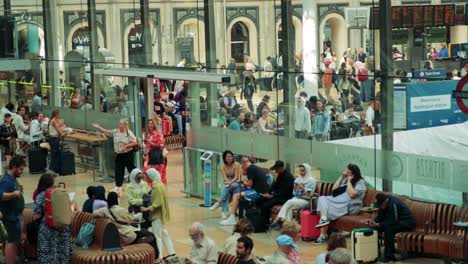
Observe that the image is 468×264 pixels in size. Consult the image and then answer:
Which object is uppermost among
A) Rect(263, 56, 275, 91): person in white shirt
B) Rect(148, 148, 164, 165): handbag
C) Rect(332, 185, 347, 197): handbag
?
Rect(263, 56, 275, 91): person in white shirt

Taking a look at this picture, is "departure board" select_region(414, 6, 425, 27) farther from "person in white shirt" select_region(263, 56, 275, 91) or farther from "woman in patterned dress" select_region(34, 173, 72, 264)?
"woman in patterned dress" select_region(34, 173, 72, 264)

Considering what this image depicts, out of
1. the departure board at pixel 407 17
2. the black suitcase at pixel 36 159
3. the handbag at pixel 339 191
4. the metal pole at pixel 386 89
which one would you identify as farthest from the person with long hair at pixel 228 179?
the black suitcase at pixel 36 159

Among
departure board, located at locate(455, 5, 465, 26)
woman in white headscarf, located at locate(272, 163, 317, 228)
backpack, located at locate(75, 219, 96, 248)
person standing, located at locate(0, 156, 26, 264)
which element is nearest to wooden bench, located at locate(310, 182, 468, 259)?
woman in white headscarf, located at locate(272, 163, 317, 228)

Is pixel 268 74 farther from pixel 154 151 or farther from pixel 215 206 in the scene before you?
pixel 154 151

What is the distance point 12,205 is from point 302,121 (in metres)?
6.68

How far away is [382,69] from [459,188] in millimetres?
2681

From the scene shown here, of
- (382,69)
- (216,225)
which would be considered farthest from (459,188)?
(216,225)

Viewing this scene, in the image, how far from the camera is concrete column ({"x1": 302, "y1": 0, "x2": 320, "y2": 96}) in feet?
67.3

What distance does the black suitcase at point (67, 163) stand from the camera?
2700 cm

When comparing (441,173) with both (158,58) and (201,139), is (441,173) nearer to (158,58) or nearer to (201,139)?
(201,139)

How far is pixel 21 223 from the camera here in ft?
53.4

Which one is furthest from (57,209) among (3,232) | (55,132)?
(55,132)

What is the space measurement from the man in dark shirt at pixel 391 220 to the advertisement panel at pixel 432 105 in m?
2.21

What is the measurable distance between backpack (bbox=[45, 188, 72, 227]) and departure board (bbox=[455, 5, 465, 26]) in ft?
28.1
